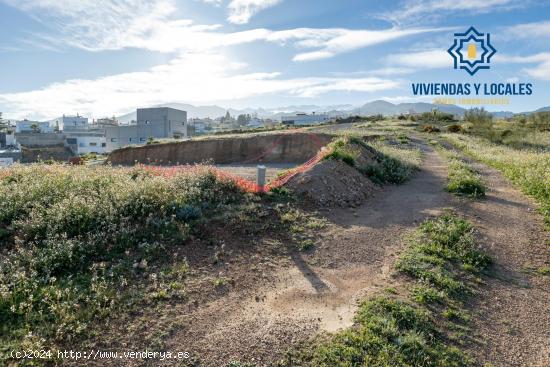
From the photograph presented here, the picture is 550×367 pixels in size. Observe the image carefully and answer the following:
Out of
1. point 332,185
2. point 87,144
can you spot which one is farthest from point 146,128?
point 332,185

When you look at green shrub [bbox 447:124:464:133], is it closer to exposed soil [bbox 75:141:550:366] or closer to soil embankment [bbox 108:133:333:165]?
soil embankment [bbox 108:133:333:165]

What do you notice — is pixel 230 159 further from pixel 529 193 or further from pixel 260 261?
pixel 260 261

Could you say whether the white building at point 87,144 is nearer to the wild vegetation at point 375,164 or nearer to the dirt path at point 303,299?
the wild vegetation at point 375,164

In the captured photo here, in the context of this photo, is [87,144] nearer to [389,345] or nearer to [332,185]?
[332,185]

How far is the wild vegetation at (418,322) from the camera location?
3.99m

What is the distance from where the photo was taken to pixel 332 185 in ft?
A: 34.3

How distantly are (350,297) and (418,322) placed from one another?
0.97 metres

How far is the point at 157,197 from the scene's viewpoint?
326 inches

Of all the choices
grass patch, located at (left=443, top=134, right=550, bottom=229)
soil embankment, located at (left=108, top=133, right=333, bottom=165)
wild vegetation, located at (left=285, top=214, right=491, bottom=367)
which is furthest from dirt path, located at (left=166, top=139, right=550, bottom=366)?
soil embankment, located at (left=108, top=133, right=333, bottom=165)

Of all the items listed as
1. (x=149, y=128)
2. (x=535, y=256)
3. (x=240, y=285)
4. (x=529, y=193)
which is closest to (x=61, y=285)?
(x=240, y=285)

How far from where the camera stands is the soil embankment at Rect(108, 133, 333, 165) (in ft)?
83.6

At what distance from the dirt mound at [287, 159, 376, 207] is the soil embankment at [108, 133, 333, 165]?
12.9m

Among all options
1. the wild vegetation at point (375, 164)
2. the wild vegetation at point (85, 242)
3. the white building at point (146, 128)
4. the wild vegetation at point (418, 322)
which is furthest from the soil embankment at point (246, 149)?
the white building at point (146, 128)

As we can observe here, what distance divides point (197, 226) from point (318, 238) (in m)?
2.43
